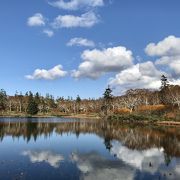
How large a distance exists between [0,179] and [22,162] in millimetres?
8075

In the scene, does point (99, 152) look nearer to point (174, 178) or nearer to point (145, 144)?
point (145, 144)

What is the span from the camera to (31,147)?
4578 centimetres

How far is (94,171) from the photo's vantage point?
3064 cm

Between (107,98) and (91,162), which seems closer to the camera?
(91,162)

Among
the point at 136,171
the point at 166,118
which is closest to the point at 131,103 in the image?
the point at 166,118

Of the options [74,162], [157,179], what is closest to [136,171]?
[157,179]

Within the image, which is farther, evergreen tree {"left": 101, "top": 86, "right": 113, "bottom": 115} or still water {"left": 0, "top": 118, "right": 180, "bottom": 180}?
evergreen tree {"left": 101, "top": 86, "right": 113, "bottom": 115}

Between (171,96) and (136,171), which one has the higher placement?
(171,96)

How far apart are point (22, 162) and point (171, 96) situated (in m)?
130

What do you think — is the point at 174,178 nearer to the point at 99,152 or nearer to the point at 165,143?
the point at 99,152

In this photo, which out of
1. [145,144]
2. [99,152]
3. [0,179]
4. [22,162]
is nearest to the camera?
[0,179]

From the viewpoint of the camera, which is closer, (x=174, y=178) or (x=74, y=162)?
(x=174, y=178)

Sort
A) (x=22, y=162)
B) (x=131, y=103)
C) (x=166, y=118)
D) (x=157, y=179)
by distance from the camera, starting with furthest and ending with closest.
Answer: (x=131, y=103) < (x=166, y=118) < (x=22, y=162) < (x=157, y=179)

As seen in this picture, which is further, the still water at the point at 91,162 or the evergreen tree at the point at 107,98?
the evergreen tree at the point at 107,98
